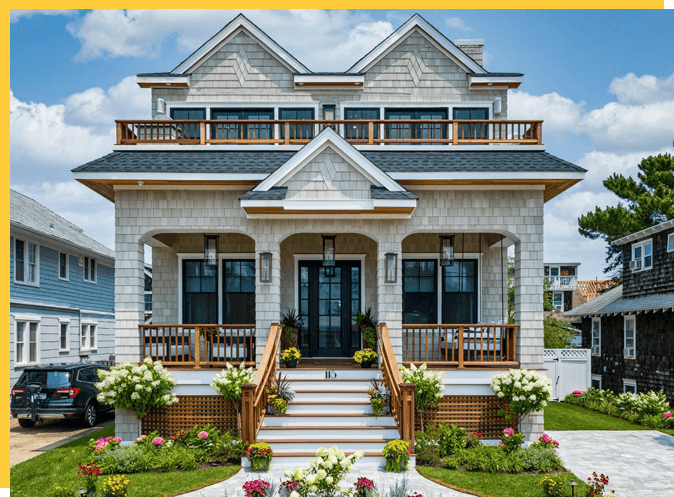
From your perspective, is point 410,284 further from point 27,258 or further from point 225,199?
point 27,258

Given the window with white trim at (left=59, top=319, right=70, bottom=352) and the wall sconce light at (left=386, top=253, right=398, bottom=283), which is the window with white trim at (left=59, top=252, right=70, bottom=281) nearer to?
the window with white trim at (left=59, top=319, right=70, bottom=352)

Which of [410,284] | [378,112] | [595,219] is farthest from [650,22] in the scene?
[410,284]

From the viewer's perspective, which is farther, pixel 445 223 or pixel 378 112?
pixel 378 112

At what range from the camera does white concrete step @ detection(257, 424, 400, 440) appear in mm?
9836

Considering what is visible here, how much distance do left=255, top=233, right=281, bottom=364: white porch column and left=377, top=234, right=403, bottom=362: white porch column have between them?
6.81ft

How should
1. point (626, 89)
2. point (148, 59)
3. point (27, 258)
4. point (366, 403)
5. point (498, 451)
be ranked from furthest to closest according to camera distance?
point (626, 89)
point (27, 258)
point (148, 59)
point (366, 403)
point (498, 451)

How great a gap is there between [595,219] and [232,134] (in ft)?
74.7

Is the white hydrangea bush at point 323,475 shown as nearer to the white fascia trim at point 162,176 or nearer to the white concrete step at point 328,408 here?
the white concrete step at point 328,408

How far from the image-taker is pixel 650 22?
22.3 metres

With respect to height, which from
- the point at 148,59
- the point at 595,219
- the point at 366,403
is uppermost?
the point at 148,59

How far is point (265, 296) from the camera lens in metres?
11.6

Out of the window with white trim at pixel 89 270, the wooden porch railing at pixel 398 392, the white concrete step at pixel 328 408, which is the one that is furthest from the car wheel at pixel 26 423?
the window with white trim at pixel 89 270

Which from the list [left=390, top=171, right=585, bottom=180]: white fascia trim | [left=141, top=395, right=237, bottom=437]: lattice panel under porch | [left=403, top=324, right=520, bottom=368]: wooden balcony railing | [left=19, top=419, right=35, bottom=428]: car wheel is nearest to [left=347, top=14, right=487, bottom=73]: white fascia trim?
[left=390, top=171, right=585, bottom=180]: white fascia trim

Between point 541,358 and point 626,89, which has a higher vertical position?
point 626,89
